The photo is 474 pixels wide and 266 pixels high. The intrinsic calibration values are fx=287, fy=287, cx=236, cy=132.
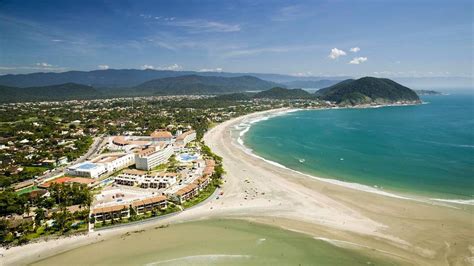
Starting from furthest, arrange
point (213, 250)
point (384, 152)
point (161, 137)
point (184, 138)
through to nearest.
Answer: point (161, 137) < point (184, 138) < point (384, 152) < point (213, 250)

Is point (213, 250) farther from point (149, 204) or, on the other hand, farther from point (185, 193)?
point (185, 193)

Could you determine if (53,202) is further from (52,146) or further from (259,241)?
(52,146)

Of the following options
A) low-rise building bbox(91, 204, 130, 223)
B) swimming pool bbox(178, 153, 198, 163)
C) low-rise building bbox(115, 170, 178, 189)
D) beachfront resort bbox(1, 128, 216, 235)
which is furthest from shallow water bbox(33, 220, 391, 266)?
swimming pool bbox(178, 153, 198, 163)

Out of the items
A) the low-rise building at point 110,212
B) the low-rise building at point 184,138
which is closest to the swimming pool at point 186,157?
the low-rise building at point 184,138

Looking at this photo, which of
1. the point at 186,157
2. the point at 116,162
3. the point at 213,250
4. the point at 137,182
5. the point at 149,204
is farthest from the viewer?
the point at 186,157

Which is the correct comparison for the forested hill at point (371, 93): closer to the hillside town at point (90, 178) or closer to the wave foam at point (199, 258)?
the hillside town at point (90, 178)

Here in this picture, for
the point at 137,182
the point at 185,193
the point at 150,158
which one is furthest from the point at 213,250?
the point at 150,158
